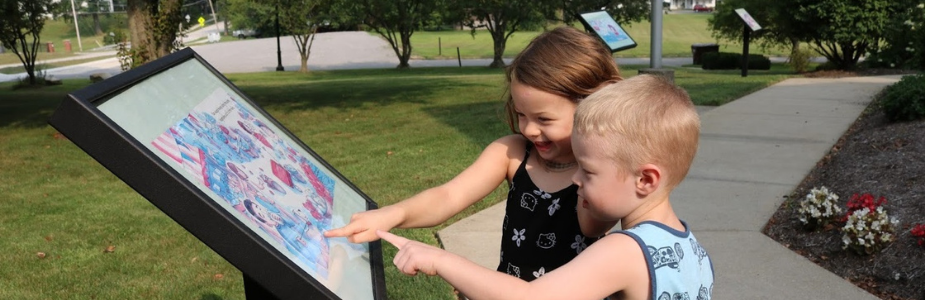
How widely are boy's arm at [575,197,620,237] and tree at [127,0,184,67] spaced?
35.3ft

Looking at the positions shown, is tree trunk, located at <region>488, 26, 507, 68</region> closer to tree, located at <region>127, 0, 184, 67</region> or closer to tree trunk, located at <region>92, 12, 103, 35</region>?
tree, located at <region>127, 0, 184, 67</region>

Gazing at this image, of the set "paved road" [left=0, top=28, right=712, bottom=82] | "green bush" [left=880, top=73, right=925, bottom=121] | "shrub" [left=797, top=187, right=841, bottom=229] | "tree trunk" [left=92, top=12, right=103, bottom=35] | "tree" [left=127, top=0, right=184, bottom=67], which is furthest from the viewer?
"tree trunk" [left=92, top=12, right=103, bottom=35]

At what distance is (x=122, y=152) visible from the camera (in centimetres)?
142

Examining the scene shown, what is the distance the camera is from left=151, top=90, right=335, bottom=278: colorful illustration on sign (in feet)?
5.41

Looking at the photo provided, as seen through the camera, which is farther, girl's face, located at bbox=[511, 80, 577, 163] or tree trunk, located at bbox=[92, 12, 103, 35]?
tree trunk, located at bbox=[92, 12, 103, 35]

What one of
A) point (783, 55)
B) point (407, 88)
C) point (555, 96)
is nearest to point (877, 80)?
point (407, 88)

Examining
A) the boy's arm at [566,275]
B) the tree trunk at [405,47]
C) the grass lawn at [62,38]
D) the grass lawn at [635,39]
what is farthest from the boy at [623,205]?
the grass lawn at [62,38]

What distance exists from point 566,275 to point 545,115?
2.18 ft

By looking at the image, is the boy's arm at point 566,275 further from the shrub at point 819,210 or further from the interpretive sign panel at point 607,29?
the interpretive sign panel at point 607,29


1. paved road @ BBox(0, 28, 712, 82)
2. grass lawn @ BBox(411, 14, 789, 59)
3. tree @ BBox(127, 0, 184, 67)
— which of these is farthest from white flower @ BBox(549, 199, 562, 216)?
grass lawn @ BBox(411, 14, 789, 59)

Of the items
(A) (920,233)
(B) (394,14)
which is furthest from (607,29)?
(B) (394,14)

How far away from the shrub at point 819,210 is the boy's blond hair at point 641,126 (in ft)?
13.1

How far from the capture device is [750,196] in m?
6.55

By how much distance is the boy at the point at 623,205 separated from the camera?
1702mm
